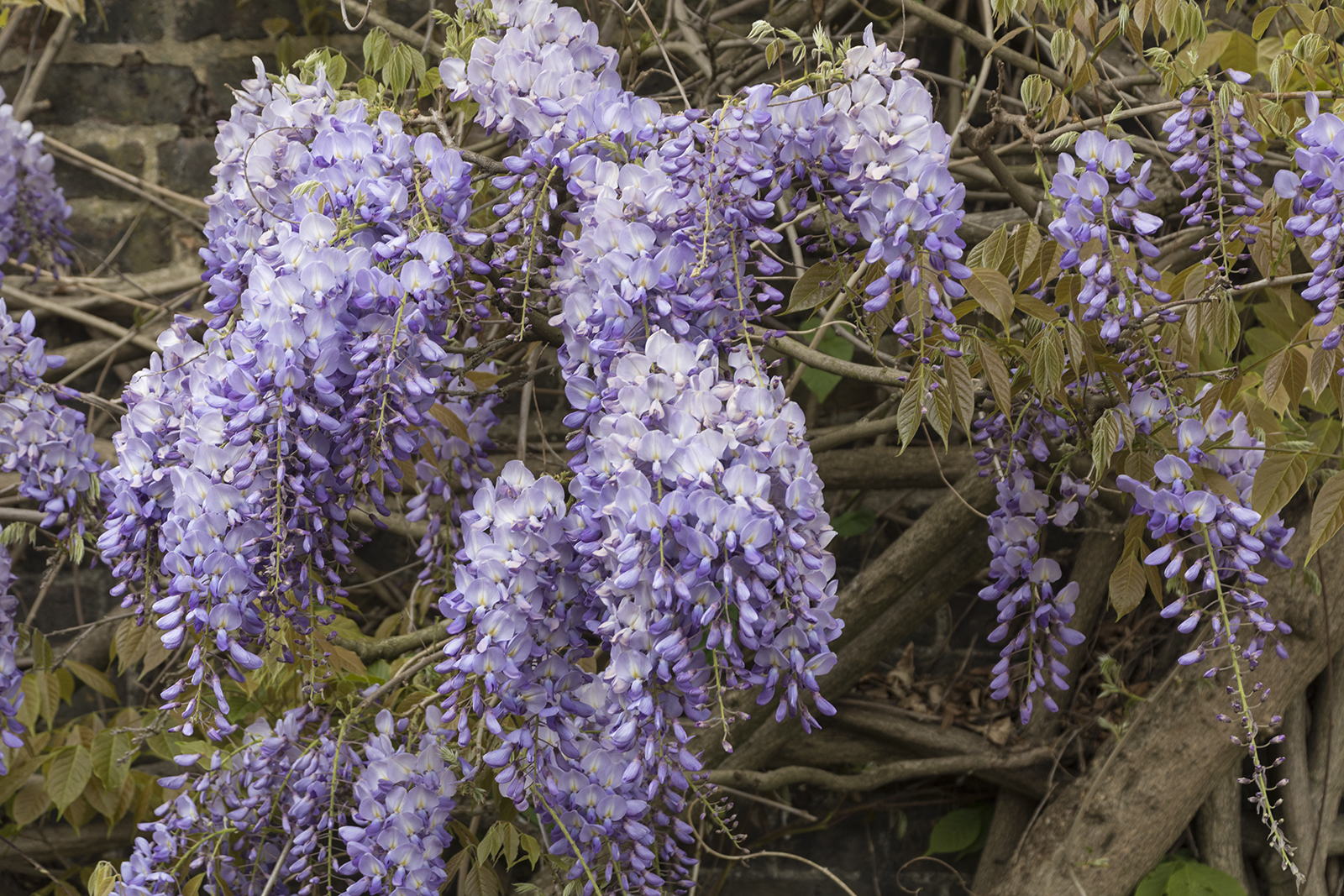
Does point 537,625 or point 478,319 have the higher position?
point 478,319

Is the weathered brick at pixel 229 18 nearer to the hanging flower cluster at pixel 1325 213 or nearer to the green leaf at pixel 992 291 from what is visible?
the green leaf at pixel 992 291

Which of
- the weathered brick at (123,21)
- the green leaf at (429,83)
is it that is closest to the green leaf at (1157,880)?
the green leaf at (429,83)

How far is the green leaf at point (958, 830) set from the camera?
86.2 inches

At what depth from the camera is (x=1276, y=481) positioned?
1.18 m

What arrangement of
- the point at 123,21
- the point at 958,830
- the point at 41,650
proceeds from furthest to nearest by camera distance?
the point at 123,21, the point at 958,830, the point at 41,650

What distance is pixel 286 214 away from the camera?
1.27 m

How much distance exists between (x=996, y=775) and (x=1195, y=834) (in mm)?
366

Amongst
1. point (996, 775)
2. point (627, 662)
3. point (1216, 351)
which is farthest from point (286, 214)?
point (996, 775)

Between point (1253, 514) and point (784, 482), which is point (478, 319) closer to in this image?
point (784, 482)

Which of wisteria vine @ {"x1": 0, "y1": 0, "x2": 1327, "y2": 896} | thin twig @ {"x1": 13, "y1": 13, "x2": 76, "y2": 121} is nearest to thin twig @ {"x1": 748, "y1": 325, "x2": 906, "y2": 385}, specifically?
wisteria vine @ {"x1": 0, "y1": 0, "x2": 1327, "y2": 896}

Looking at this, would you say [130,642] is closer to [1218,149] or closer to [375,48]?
[375,48]

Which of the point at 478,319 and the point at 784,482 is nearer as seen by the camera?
the point at 784,482

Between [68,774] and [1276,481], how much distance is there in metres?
1.91

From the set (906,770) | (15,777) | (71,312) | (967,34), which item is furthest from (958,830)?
(71,312)
